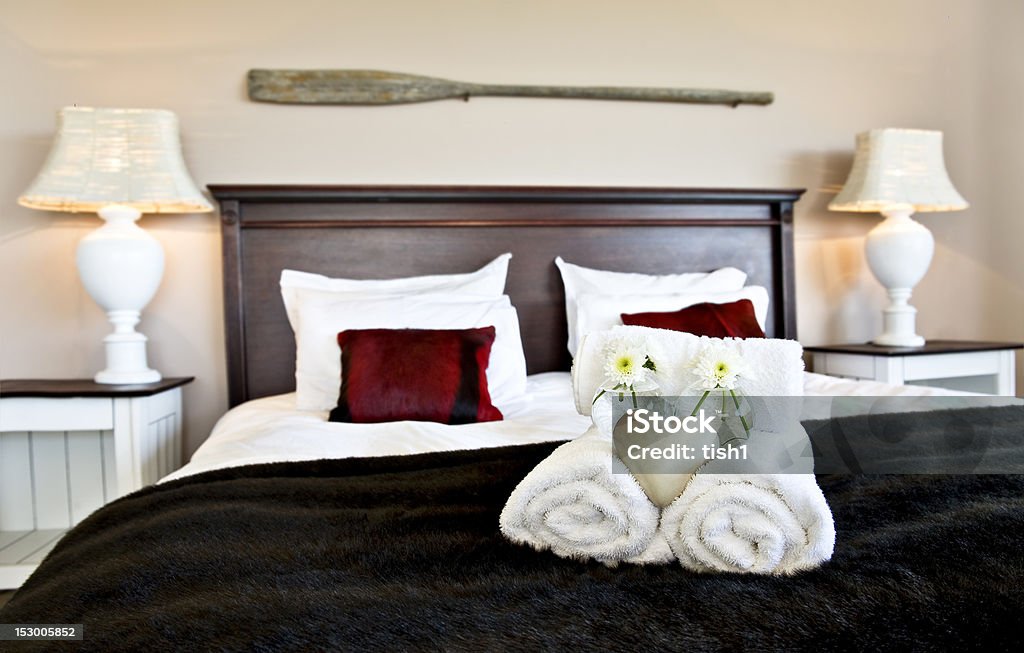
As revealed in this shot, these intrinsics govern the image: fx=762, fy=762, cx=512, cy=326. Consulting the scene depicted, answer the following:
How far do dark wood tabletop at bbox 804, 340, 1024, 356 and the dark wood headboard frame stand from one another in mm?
179

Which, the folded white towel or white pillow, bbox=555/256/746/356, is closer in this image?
the folded white towel

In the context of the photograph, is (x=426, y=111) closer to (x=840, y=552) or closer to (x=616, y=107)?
(x=616, y=107)

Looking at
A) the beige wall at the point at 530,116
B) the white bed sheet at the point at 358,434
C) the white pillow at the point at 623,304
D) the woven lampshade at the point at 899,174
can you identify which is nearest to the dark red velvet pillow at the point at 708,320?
the white pillow at the point at 623,304

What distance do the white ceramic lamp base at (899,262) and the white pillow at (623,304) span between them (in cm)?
64

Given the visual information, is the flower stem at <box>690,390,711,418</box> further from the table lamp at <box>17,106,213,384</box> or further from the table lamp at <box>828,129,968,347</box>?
the table lamp at <box>828,129,968,347</box>

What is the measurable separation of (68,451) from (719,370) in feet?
7.53

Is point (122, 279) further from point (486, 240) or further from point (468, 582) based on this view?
point (468, 582)

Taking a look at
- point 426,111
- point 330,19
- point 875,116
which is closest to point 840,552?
point 426,111

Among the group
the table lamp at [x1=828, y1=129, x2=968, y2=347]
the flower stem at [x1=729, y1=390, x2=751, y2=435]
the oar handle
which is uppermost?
the oar handle

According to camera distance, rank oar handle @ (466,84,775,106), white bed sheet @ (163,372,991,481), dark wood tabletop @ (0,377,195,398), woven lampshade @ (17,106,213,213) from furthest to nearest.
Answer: oar handle @ (466,84,775,106) < woven lampshade @ (17,106,213,213) < dark wood tabletop @ (0,377,195,398) < white bed sheet @ (163,372,991,481)

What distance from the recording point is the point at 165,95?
8.34ft

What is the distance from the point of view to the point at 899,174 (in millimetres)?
2748

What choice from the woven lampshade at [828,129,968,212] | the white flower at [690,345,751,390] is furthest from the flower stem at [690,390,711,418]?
the woven lampshade at [828,129,968,212]

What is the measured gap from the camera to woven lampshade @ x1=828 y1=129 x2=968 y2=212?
108 inches
